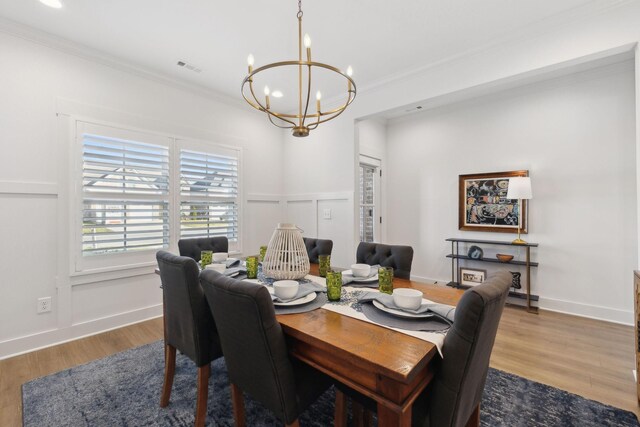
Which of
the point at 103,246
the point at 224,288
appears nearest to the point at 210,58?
the point at 103,246

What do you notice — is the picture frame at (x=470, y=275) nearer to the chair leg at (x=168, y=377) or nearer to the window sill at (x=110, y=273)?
the chair leg at (x=168, y=377)

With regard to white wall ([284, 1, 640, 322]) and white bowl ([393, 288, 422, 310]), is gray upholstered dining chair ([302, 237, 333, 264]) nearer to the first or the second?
white wall ([284, 1, 640, 322])

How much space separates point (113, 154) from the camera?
2.87m

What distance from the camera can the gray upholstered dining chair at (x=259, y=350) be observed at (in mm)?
1102

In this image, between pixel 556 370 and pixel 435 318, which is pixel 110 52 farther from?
pixel 556 370

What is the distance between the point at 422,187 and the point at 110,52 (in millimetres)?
4174

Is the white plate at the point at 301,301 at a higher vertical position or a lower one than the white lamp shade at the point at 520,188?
lower

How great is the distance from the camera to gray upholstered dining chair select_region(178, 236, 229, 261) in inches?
101

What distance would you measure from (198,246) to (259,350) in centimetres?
173

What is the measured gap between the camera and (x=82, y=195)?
271 cm

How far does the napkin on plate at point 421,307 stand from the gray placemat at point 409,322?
27 millimetres

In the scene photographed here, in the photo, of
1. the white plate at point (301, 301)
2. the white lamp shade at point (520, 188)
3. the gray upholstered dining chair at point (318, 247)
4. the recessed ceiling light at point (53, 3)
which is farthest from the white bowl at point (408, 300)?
the recessed ceiling light at point (53, 3)

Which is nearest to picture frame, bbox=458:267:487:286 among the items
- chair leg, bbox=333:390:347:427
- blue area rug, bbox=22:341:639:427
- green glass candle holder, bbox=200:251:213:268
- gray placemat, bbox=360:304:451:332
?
blue area rug, bbox=22:341:639:427

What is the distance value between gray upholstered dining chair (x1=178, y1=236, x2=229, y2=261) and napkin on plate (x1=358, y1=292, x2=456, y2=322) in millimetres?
1717
